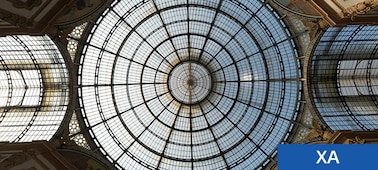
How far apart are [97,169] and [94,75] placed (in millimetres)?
5785

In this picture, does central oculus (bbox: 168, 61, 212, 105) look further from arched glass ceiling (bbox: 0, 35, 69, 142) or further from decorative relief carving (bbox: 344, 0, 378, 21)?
decorative relief carving (bbox: 344, 0, 378, 21)

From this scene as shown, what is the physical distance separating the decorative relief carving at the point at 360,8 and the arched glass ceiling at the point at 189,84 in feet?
19.0

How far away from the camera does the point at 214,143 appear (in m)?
26.3

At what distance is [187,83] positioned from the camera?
25891 millimetres

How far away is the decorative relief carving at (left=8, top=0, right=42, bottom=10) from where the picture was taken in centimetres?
1719

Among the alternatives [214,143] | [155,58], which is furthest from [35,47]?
[214,143]

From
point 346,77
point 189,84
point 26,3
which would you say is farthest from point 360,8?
point 26,3

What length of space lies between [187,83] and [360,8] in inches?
494

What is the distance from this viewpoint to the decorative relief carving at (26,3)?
17188mm

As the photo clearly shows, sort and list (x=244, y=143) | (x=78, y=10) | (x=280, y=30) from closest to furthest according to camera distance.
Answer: (x=78, y=10) → (x=280, y=30) → (x=244, y=143)

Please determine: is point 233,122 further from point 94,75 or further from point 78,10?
point 78,10

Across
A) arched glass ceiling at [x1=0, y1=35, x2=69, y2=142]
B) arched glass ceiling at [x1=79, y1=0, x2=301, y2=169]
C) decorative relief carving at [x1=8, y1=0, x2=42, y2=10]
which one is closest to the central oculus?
arched glass ceiling at [x1=79, y1=0, x2=301, y2=169]

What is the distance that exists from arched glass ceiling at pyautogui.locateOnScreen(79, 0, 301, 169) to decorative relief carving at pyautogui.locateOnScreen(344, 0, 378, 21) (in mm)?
5782

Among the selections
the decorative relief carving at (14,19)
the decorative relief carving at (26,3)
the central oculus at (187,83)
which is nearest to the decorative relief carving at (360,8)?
the central oculus at (187,83)
